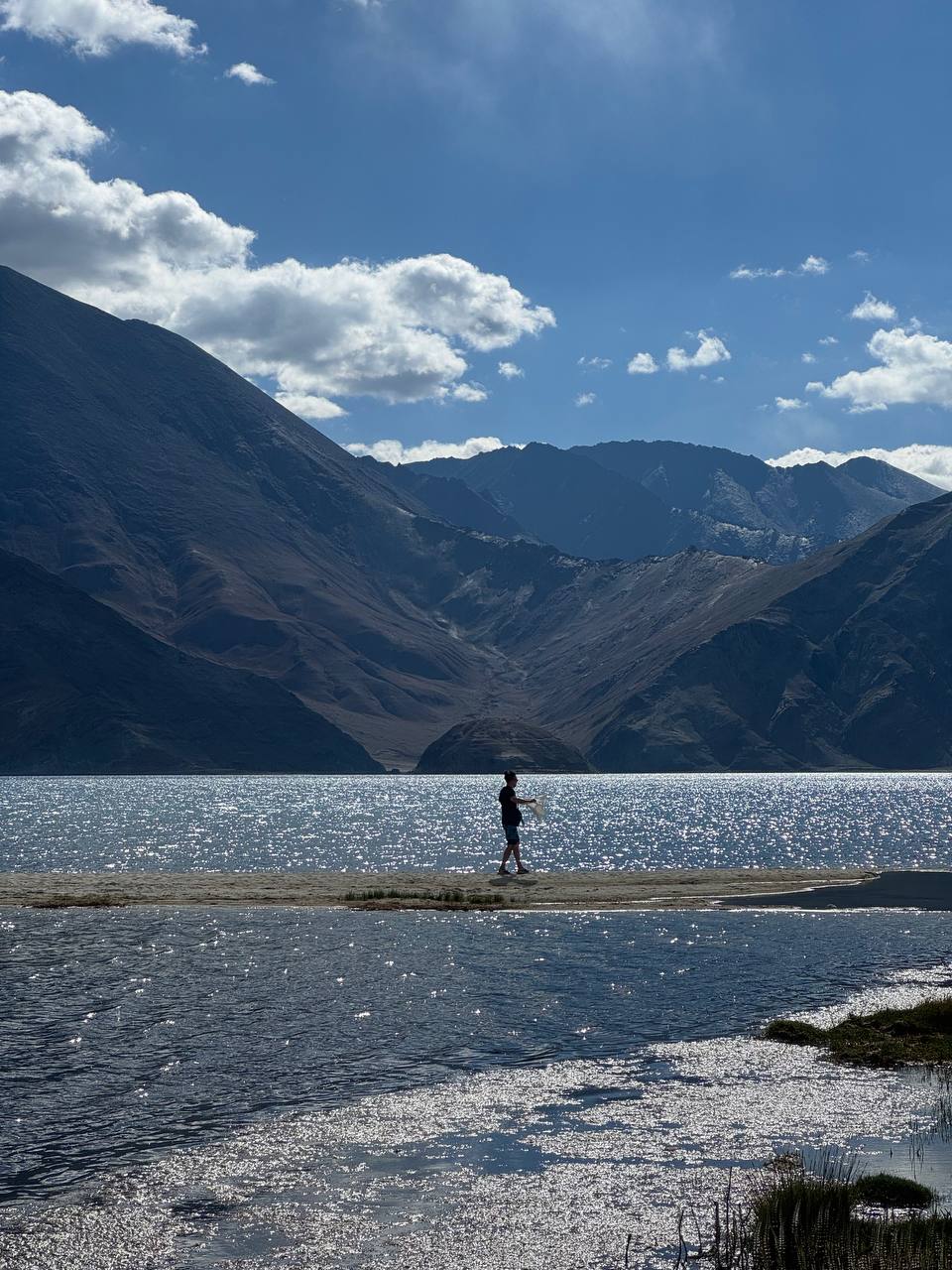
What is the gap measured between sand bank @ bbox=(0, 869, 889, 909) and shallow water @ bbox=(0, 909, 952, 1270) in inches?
370

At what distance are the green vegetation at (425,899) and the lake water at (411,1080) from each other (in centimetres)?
190

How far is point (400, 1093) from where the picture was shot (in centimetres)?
2003

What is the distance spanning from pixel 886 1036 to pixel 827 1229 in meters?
11.4

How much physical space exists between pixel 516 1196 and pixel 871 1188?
4081 mm

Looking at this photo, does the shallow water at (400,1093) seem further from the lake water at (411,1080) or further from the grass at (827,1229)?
the grass at (827,1229)

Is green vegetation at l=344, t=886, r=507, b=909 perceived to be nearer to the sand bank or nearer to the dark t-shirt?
the sand bank

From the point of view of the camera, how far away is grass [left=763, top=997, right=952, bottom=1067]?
75.3 ft

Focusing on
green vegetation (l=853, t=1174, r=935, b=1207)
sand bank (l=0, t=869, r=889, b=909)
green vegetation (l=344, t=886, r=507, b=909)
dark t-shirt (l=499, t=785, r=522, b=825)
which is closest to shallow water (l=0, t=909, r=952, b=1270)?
green vegetation (l=853, t=1174, r=935, b=1207)

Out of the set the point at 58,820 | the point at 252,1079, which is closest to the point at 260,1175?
the point at 252,1079

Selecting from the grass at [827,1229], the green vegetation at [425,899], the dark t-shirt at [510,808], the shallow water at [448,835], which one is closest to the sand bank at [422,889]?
the green vegetation at [425,899]

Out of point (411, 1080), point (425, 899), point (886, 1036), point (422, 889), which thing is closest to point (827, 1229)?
point (411, 1080)

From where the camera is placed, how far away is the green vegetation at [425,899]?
44875 mm

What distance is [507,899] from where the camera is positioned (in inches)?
1817

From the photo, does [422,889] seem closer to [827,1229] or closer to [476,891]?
[476,891]
